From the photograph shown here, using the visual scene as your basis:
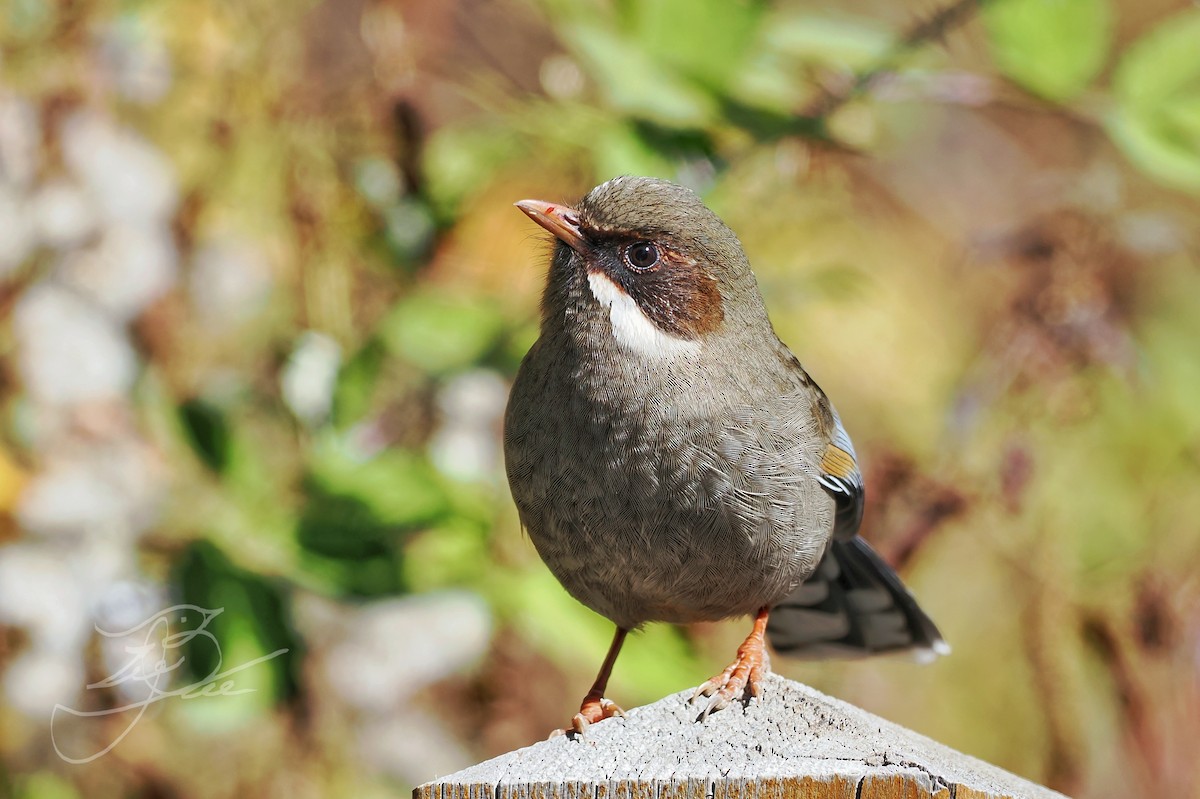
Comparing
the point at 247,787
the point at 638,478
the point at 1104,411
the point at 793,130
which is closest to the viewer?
the point at 638,478

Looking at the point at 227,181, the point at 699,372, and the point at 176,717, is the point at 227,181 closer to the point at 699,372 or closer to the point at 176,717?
the point at 176,717

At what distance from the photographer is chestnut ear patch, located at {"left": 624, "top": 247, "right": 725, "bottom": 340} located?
3924 mm

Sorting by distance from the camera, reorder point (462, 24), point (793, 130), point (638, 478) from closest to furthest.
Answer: point (638, 478)
point (793, 130)
point (462, 24)

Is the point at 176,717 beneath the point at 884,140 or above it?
beneath

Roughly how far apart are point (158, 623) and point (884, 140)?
15.8 feet

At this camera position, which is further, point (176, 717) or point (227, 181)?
point (227, 181)

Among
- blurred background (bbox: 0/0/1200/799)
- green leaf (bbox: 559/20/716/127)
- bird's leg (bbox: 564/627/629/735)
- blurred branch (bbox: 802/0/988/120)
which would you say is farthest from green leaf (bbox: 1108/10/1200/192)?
bird's leg (bbox: 564/627/629/735)

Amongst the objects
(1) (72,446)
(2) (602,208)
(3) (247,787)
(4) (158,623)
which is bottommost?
(3) (247,787)

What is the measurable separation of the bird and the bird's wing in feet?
0.04

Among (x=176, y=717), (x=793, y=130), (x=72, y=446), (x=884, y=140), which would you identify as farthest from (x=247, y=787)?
(x=884, y=140)

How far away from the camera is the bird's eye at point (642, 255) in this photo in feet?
13.0

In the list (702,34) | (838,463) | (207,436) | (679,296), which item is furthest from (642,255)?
(207,436)

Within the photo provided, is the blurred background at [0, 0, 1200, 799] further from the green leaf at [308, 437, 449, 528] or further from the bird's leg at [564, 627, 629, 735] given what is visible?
the bird's leg at [564, 627, 629, 735]

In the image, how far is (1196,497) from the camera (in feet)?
23.9
